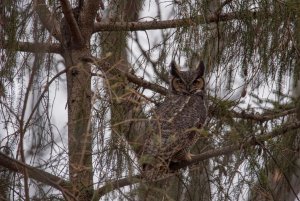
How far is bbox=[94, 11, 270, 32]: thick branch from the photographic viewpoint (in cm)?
351

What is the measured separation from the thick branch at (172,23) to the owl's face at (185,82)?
0.41 m

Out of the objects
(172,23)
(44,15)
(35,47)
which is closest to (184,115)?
(172,23)

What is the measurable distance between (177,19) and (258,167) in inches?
34.3

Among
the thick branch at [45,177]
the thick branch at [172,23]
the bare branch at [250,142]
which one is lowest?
the thick branch at [45,177]

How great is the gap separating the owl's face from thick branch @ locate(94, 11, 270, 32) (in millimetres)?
412

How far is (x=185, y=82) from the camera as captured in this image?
4.61 metres

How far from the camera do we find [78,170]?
2.32 metres

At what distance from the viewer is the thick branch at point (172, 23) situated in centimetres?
351

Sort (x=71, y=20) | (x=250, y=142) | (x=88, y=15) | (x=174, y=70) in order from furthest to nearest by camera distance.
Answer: (x=174, y=70), (x=88, y=15), (x=71, y=20), (x=250, y=142)

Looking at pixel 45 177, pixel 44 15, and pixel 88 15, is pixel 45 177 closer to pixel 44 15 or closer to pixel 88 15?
pixel 44 15

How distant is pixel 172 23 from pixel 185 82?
2.55ft

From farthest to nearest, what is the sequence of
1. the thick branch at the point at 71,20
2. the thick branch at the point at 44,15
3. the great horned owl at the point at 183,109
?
1. the great horned owl at the point at 183,109
2. the thick branch at the point at 71,20
3. the thick branch at the point at 44,15

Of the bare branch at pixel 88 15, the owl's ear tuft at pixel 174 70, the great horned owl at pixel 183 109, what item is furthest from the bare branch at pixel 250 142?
the bare branch at pixel 88 15

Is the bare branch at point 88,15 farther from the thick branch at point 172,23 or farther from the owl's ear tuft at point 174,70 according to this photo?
the owl's ear tuft at point 174,70
